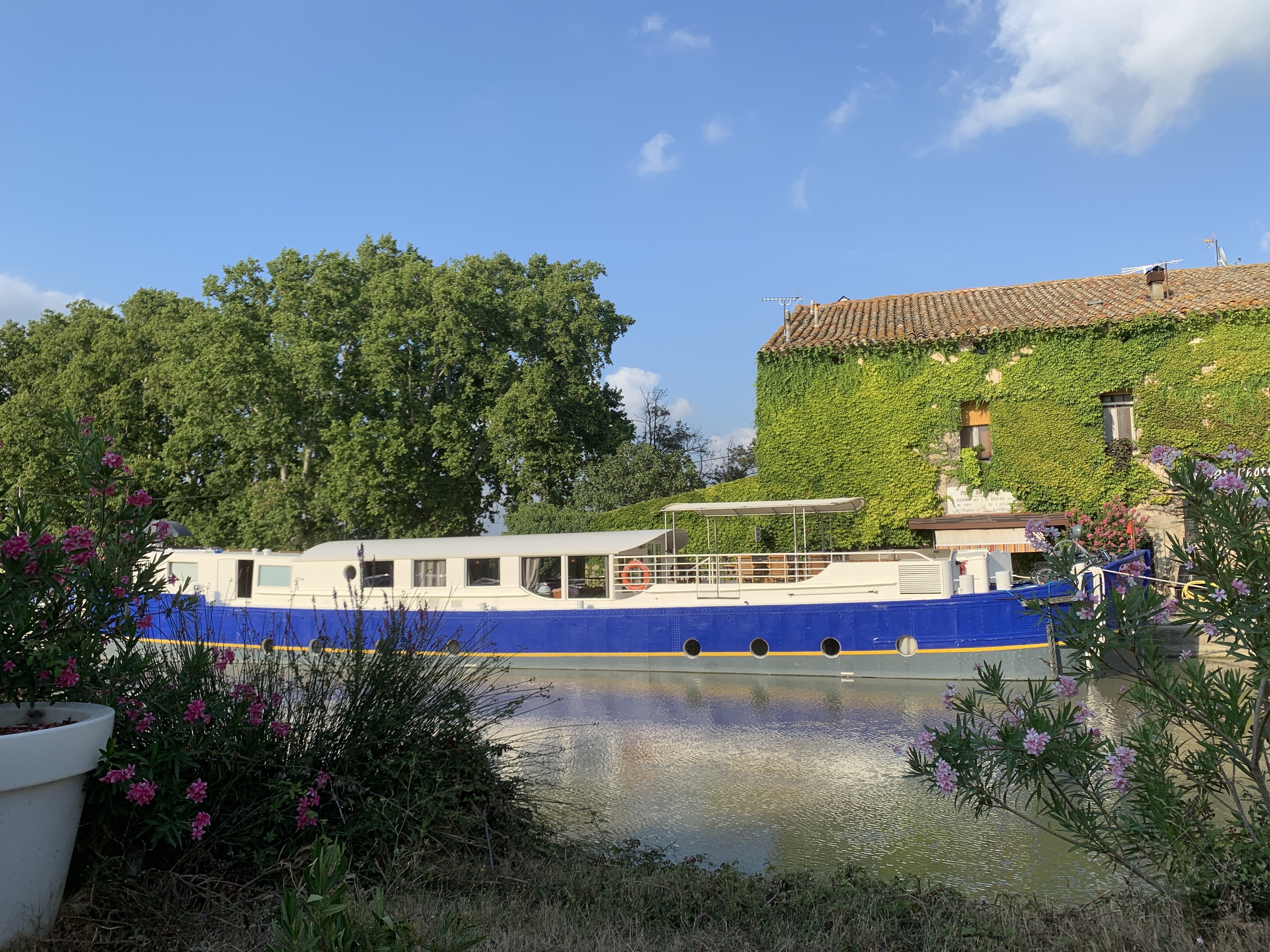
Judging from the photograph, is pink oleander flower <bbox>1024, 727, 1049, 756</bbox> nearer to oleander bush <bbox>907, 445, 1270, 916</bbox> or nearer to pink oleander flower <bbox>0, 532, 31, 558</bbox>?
oleander bush <bbox>907, 445, 1270, 916</bbox>

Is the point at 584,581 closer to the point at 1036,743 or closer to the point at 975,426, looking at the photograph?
the point at 975,426

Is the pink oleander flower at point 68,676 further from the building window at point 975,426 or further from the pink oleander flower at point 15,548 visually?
the building window at point 975,426

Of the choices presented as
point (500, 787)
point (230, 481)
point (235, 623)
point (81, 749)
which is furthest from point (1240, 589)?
point (230, 481)

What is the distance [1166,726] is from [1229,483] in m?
1.15

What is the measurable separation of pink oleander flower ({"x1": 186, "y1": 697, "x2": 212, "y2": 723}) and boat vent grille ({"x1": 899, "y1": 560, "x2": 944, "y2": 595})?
11.5 metres

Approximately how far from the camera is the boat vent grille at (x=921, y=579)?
13836 mm

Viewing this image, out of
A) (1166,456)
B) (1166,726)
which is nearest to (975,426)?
(1166,726)

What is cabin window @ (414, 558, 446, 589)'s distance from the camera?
15.7 metres

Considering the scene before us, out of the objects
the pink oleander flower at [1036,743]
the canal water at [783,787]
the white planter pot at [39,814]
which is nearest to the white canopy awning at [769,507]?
the canal water at [783,787]

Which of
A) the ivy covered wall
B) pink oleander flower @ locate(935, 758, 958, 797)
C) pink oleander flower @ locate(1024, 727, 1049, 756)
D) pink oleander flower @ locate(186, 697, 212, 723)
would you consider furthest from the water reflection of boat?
pink oleander flower @ locate(1024, 727, 1049, 756)

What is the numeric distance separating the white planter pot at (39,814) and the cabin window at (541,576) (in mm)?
11955

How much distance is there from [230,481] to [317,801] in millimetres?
23372

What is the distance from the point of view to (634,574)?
1568cm

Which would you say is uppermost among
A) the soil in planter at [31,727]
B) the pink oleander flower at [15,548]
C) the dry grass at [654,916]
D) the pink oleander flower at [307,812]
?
the pink oleander flower at [15,548]
